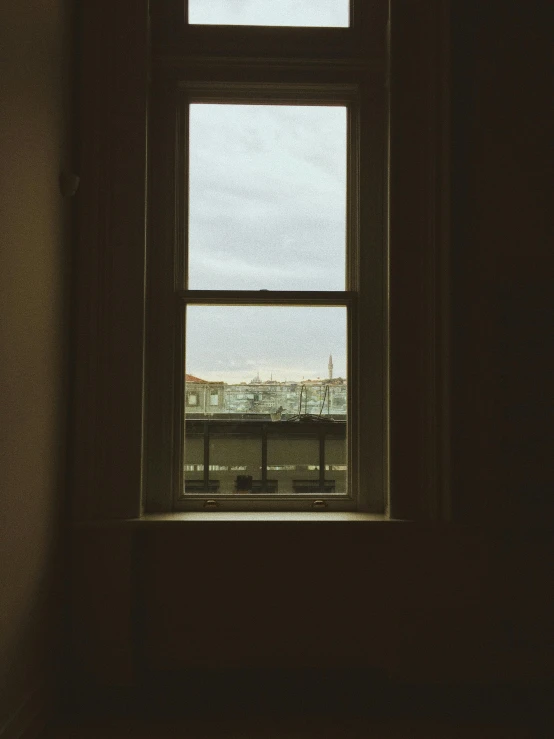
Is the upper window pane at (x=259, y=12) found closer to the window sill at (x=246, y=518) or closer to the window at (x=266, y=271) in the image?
the window at (x=266, y=271)

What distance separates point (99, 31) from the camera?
2479 millimetres

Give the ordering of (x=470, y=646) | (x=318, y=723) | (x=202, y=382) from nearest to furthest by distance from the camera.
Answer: (x=318, y=723) < (x=470, y=646) < (x=202, y=382)

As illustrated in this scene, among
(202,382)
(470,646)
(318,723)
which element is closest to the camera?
(318,723)

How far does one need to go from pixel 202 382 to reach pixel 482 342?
1184 mm

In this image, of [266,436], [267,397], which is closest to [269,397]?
[267,397]

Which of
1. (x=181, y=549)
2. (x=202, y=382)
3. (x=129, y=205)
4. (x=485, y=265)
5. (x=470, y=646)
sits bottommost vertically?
(x=470, y=646)

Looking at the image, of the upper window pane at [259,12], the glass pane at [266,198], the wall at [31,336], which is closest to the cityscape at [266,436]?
the glass pane at [266,198]

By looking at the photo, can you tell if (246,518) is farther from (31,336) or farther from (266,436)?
(31,336)

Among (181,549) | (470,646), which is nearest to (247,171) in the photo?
(181,549)

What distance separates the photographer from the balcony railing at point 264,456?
8.64 ft

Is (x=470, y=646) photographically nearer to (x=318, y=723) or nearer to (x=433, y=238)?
(x=318, y=723)

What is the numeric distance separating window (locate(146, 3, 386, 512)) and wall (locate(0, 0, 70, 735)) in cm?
43

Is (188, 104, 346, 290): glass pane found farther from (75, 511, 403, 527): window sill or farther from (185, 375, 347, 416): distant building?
(75, 511, 403, 527): window sill

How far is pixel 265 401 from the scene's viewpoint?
2.65 m
